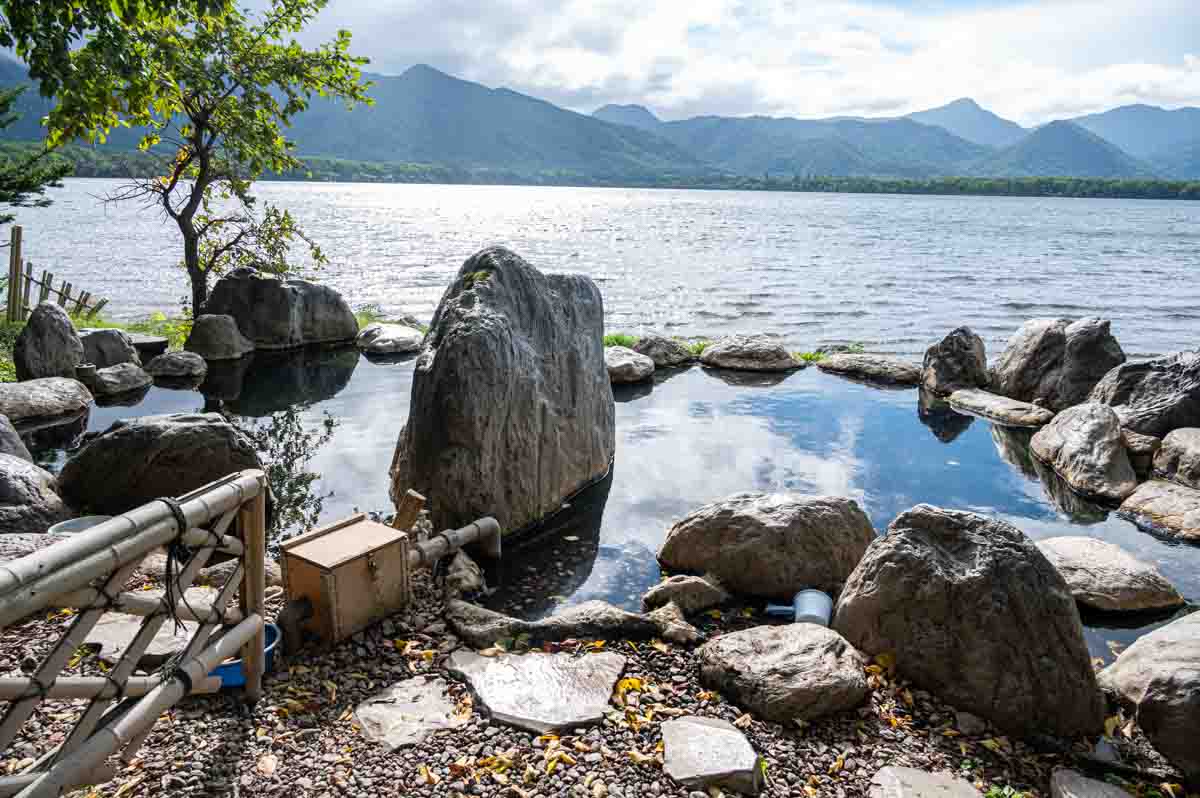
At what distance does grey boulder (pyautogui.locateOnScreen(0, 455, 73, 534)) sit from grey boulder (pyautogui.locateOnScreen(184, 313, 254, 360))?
11207mm

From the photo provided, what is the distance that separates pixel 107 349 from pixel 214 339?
2.69 metres

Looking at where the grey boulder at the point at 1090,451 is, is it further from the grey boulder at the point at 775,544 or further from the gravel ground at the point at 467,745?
the gravel ground at the point at 467,745

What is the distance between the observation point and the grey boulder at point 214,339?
20.2 m

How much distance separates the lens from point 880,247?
64688 millimetres

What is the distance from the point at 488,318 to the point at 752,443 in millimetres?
6071

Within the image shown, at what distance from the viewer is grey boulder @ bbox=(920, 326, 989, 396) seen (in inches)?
736

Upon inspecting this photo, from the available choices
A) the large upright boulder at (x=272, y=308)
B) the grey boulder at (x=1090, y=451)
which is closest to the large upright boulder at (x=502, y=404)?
the grey boulder at (x=1090, y=451)

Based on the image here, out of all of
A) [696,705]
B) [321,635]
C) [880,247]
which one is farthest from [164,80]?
[880,247]

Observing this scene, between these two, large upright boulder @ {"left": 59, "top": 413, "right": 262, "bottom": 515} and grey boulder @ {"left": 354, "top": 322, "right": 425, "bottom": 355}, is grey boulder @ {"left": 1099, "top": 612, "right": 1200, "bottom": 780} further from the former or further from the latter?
grey boulder @ {"left": 354, "top": 322, "right": 425, "bottom": 355}

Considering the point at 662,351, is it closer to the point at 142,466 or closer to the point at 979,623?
the point at 142,466

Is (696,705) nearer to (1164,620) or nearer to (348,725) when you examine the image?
(348,725)

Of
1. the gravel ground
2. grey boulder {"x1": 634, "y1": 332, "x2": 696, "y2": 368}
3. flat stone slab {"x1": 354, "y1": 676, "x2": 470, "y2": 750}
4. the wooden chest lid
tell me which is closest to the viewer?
the gravel ground

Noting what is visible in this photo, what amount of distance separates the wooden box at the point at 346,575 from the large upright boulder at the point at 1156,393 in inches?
530

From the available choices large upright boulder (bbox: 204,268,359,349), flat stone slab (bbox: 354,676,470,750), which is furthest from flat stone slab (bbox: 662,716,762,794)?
large upright boulder (bbox: 204,268,359,349)
